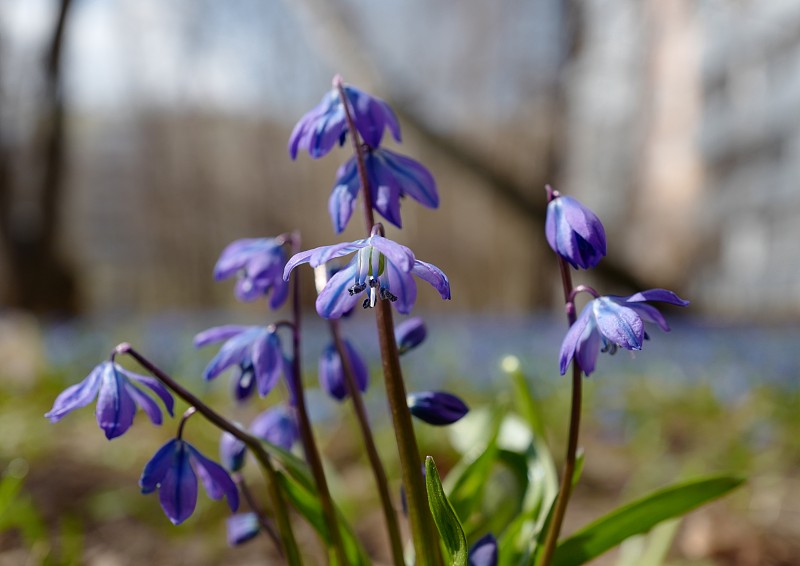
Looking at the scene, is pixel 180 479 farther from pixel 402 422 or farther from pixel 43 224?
pixel 43 224

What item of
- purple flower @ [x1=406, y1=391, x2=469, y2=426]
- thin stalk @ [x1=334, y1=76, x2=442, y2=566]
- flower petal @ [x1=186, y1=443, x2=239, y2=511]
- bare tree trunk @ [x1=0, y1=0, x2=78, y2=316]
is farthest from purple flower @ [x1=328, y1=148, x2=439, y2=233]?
bare tree trunk @ [x1=0, y1=0, x2=78, y2=316]

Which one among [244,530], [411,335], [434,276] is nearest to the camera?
[434,276]

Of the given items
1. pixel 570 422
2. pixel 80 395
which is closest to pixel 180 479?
pixel 80 395

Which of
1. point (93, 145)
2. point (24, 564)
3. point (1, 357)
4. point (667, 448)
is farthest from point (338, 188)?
point (93, 145)

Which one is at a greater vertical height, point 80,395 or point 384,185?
point 384,185

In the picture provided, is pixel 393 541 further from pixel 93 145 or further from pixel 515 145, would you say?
pixel 93 145

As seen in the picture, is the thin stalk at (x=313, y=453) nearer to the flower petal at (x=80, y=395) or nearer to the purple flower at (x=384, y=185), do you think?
the purple flower at (x=384, y=185)

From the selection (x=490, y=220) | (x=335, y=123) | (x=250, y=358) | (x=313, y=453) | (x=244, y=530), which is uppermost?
(x=335, y=123)
